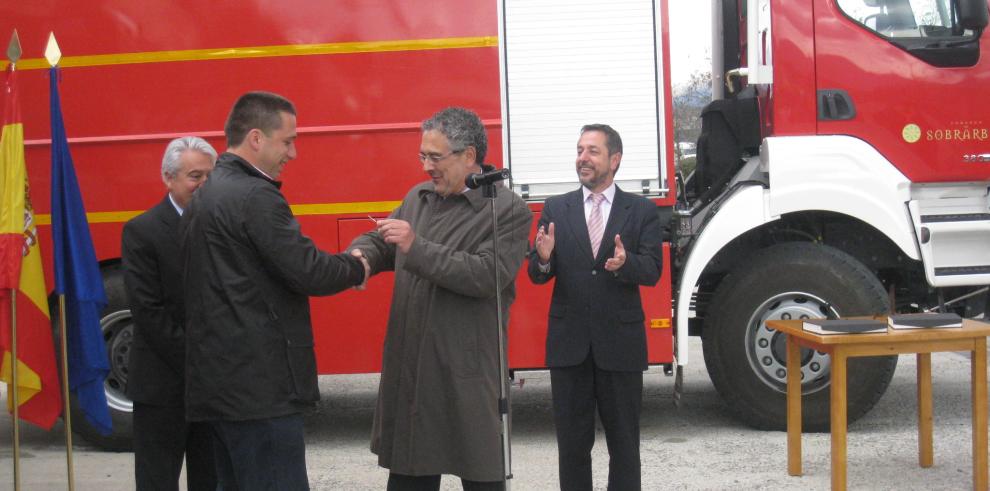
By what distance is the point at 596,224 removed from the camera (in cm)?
512

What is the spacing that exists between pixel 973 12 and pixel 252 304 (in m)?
5.03

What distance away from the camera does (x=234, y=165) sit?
146 inches

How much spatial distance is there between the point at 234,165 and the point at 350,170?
3037 millimetres

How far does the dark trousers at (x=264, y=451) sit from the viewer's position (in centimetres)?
365

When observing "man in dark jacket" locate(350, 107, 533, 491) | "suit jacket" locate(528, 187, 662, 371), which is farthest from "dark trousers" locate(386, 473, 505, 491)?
"suit jacket" locate(528, 187, 662, 371)

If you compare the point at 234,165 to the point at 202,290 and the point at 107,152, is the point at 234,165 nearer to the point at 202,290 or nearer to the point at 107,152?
the point at 202,290

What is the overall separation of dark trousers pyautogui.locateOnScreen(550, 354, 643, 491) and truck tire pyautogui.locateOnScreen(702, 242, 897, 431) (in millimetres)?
2097

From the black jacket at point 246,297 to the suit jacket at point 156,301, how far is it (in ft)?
2.88

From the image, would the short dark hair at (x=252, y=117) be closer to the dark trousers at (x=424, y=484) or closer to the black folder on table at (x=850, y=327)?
the dark trousers at (x=424, y=484)

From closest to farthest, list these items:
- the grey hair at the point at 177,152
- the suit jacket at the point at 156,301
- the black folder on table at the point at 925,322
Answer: the suit jacket at the point at 156,301 < the grey hair at the point at 177,152 < the black folder on table at the point at 925,322

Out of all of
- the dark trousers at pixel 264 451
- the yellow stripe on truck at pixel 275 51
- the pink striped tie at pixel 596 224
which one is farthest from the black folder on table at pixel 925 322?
the dark trousers at pixel 264 451

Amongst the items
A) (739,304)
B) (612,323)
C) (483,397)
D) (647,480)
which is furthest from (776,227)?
(483,397)

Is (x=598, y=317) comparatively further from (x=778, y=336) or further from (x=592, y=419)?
(x=778, y=336)

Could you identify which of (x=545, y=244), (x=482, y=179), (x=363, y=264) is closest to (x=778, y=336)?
(x=545, y=244)
